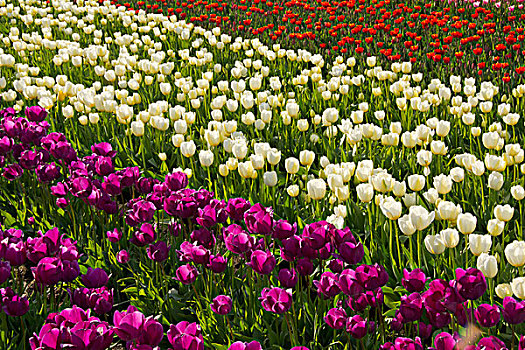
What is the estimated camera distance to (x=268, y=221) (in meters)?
2.24

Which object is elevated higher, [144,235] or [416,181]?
[416,181]

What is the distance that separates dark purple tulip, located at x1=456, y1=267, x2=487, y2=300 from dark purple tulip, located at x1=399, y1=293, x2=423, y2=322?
0.12 metres

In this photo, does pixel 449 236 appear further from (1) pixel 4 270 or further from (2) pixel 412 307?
(1) pixel 4 270

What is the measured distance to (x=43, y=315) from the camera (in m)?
2.46

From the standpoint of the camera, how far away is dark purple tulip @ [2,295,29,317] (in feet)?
6.64

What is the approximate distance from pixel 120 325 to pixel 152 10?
803 cm

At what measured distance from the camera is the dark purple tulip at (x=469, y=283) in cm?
179

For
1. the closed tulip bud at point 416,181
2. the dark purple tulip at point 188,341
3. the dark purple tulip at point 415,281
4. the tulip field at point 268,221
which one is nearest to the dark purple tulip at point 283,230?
the tulip field at point 268,221

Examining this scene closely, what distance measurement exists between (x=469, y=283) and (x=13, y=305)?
4.82 ft

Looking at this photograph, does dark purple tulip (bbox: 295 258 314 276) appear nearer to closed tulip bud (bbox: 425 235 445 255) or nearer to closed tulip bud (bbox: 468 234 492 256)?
closed tulip bud (bbox: 425 235 445 255)

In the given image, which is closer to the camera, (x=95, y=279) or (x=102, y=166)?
(x=95, y=279)

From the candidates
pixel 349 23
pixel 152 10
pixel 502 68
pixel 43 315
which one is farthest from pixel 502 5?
pixel 43 315

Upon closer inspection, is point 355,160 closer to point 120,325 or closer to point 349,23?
point 120,325

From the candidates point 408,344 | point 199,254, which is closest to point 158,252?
point 199,254
